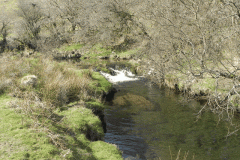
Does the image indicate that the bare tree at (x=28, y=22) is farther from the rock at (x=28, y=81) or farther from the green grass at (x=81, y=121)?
the green grass at (x=81, y=121)

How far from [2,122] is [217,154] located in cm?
709

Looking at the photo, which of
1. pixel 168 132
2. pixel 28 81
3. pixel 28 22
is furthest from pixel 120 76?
pixel 28 22

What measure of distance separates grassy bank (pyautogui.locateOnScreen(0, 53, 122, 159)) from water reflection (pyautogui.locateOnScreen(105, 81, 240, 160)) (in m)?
1.50

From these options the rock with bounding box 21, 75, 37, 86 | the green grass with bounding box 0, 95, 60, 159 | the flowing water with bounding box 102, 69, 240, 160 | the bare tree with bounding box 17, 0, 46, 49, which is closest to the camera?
the green grass with bounding box 0, 95, 60, 159

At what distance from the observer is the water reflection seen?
6504 millimetres

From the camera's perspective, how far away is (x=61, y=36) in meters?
37.6

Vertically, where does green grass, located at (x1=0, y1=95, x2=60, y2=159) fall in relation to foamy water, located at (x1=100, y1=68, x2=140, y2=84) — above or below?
below

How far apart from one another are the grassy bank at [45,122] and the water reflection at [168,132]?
1.50 m

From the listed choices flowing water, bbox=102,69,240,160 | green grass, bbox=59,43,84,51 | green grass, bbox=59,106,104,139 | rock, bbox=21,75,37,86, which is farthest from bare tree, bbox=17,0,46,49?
green grass, bbox=59,106,104,139

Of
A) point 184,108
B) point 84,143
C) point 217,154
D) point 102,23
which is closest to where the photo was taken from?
point 84,143

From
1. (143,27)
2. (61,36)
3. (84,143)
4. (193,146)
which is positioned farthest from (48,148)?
(61,36)

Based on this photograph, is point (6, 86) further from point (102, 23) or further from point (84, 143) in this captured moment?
point (102, 23)

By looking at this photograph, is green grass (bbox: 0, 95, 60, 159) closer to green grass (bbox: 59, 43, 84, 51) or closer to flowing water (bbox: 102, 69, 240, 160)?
flowing water (bbox: 102, 69, 240, 160)

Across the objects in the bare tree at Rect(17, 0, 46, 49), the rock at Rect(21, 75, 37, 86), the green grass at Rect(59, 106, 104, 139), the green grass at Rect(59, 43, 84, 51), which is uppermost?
the bare tree at Rect(17, 0, 46, 49)
